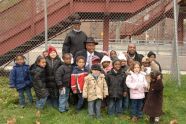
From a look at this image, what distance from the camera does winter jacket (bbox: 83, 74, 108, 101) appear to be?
9359mm

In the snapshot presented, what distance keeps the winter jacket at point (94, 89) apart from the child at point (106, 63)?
490 millimetres

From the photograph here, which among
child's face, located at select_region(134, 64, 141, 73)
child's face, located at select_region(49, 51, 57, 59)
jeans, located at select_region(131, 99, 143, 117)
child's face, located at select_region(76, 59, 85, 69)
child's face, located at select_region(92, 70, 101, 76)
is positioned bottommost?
jeans, located at select_region(131, 99, 143, 117)

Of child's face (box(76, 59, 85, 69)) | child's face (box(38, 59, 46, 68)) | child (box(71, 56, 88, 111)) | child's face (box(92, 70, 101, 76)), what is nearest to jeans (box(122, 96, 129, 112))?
child's face (box(92, 70, 101, 76))

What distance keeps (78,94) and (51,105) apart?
0.73 m

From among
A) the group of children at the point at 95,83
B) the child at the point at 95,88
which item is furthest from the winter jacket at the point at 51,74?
the child at the point at 95,88

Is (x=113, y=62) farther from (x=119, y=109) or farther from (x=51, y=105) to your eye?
(x=51, y=105)

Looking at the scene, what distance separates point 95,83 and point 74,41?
1470 mm

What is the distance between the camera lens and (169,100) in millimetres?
10922

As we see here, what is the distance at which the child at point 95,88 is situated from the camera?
30.7 feet

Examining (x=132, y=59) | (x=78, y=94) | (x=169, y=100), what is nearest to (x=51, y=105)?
(x=78, y=94)

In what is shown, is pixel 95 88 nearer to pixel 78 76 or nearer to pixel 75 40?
pixel 78 76

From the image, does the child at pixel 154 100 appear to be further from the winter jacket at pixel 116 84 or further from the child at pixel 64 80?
the child at pixel 64 80

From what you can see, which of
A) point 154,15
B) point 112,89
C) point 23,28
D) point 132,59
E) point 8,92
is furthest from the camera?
point 154,15

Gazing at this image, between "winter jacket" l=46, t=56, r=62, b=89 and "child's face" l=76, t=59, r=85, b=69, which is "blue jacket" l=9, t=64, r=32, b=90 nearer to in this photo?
"winter jacket" l=46, t=56, r=62, b=89
